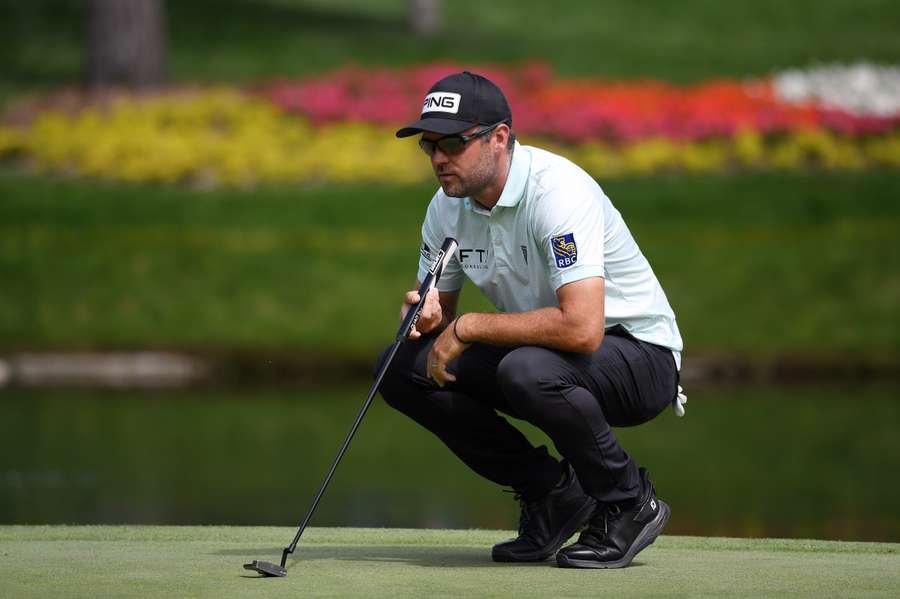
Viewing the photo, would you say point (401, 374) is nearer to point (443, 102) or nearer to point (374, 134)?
point (443, 102)

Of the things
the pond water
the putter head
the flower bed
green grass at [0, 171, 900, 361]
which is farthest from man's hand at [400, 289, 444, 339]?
the flower bed

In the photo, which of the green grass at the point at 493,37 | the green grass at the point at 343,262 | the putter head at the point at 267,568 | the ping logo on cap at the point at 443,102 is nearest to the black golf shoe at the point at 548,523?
the putter head at the point at 267,568

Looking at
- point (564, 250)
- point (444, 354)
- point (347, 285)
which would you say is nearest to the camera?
point (564, 250)

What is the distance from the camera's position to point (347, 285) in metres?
12.5

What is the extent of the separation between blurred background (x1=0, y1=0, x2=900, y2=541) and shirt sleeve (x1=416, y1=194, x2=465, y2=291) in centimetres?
219

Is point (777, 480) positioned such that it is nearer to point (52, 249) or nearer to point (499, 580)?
point (499, 580)

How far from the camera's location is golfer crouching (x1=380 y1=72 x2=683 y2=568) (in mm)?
4199

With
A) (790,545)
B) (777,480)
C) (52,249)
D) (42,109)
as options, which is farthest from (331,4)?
(790,545)

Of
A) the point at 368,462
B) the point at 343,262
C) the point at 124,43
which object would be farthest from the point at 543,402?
the point at 124,43

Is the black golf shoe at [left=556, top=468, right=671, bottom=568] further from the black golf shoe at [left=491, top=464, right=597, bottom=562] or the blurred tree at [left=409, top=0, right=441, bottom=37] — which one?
the blurred tree at [left=409, top=0, right=441, bottom=37]

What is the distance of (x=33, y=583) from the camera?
12.9 feet

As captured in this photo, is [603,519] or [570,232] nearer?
[570,232]

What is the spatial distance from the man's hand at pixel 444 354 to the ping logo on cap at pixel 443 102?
56 cm

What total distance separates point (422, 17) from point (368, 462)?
49.2 ft
